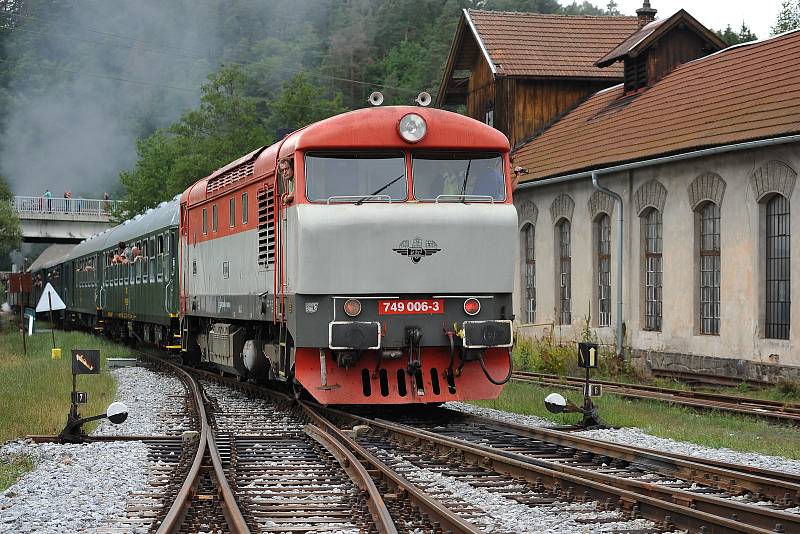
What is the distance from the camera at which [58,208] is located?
198ft

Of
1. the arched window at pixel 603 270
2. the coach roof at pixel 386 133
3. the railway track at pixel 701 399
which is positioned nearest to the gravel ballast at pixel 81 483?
the coach roof at pixel 386 133

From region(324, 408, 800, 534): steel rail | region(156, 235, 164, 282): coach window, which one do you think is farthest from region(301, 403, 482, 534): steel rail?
region(156, 235, 164, 282): coach window

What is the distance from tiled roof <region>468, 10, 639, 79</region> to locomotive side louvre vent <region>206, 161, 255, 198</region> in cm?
1375

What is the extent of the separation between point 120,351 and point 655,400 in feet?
55.8

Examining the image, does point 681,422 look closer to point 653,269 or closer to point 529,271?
point 653,269

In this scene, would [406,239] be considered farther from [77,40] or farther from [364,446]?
[77,40]

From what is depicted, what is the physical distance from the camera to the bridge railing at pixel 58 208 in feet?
195

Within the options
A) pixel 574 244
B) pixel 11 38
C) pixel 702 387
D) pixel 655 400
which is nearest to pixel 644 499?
pixel 655 400

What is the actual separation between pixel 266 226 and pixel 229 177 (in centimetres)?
295

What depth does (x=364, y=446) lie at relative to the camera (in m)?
11.8

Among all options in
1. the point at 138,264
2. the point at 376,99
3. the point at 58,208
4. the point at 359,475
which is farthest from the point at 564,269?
the point at 58,208

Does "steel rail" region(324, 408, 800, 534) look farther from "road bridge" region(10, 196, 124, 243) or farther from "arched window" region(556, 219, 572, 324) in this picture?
"road bridge" region(10, 196, 124, 243)

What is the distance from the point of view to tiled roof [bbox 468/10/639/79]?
31.2 metres

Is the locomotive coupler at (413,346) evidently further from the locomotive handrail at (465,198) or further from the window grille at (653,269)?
the window grille at (653,269)
